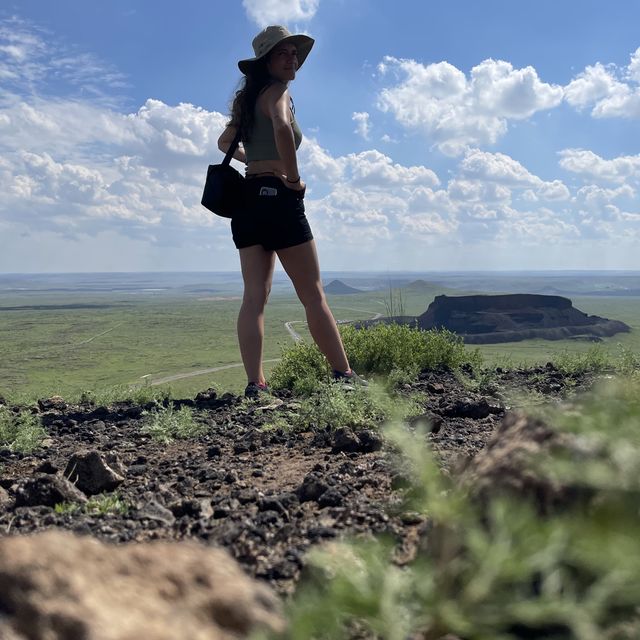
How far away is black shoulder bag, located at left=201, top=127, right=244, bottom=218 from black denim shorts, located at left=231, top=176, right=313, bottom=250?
7 cm

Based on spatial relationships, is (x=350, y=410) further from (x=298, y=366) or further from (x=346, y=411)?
(x=298, y=366)

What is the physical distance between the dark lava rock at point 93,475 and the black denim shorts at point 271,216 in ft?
7.49

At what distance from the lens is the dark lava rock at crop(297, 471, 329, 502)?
2.30 meters

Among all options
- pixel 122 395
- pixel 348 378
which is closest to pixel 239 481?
pixel 348 378

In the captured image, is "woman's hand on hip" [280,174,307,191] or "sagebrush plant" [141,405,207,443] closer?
"sagebrush plant" [141,405,207,443]

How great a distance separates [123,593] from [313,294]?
3.81m

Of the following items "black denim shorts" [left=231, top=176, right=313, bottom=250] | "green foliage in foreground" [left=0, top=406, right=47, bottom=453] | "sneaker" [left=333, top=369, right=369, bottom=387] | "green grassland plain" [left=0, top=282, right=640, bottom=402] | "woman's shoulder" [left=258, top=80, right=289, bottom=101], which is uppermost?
"woman's shoulder" [left=258, top=80, right=289, bottom=101]

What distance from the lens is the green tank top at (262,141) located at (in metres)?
4.78

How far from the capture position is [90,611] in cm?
103

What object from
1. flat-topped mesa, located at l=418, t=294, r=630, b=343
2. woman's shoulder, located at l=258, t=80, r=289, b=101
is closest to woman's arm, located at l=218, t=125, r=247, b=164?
woman's shoulder, located at l=258, t=80, r=289, b=101

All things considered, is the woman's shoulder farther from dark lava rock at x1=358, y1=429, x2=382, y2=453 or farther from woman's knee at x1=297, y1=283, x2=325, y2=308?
dark lava rock at x1=358, y1=429, x2=382, y2=453

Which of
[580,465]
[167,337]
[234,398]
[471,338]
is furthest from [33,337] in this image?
[580,465]

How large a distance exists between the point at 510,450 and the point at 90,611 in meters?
0.94

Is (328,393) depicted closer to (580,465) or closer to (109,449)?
(109,449)
